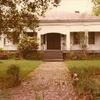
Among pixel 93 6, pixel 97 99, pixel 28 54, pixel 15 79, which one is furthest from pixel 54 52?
pixel 97 99

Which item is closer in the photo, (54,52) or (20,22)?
(20,22)

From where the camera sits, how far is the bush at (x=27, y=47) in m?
42.4

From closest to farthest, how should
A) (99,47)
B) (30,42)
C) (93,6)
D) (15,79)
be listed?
(15,79) < (30,42) < (99,47) < (93,6)

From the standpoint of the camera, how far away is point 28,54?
141ft

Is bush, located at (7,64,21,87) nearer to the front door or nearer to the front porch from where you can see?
the front porch

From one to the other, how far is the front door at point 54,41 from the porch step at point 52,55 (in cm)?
293

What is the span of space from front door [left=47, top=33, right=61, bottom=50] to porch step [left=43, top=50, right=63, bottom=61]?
9.61 ft

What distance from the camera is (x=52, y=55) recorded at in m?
43.4

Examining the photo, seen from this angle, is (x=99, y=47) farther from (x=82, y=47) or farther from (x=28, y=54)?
(x=28, y=54)

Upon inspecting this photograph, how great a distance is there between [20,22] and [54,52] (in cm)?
2139

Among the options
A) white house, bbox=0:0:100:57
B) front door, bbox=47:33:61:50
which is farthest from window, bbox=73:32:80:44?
front door, bbox=47:33:61:50

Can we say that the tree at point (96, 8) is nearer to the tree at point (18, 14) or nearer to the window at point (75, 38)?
the window at point (75, 38)

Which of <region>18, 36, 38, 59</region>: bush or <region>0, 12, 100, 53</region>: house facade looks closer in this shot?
<region>18, 36, 38, 59</region>: bush

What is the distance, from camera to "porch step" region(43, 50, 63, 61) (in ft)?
138
